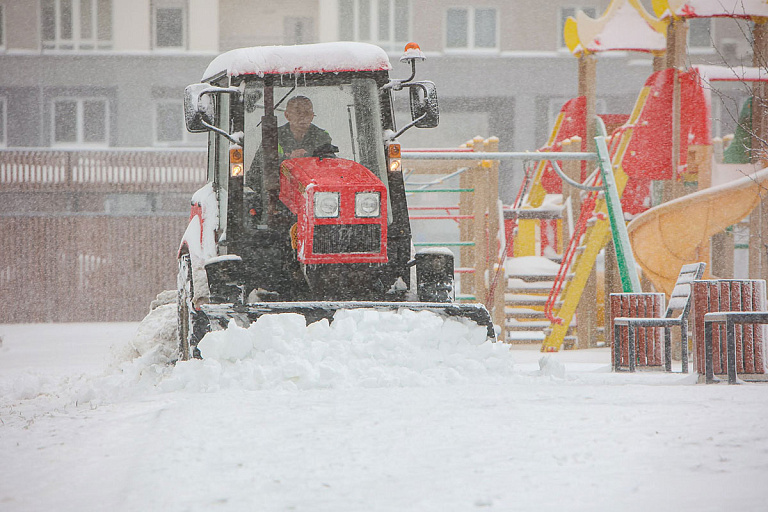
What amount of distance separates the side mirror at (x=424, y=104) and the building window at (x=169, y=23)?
71.6 feet

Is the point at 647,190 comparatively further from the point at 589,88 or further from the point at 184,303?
the point at 184,303

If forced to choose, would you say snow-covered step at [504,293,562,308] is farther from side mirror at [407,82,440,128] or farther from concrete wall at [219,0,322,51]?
concrete wall at [219,0,322,51]

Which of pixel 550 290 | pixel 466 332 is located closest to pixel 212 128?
pixel 466 332

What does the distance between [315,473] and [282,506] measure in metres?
0.50

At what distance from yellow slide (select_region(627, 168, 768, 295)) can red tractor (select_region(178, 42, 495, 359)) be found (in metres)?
5.60

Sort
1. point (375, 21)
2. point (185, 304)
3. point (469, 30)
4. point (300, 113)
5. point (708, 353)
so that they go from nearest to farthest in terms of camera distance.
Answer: point (300, 113) < point (708, 353) < point (185, 304) < point (375, 21) < point (469, 30)

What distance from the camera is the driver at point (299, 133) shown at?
25.3ft

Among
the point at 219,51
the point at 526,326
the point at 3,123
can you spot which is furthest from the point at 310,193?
the point at 3,123

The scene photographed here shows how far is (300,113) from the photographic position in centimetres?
773

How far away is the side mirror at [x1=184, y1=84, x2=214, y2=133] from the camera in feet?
23.3

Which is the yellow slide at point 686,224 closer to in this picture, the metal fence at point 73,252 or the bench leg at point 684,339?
the bench leg at point 684,339

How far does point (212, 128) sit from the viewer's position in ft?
23.3

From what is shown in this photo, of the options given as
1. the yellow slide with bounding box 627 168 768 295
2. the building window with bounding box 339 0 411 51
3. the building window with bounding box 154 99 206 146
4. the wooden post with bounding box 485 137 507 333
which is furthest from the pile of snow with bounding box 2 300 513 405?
the building window with bounding box 339 0 411 51

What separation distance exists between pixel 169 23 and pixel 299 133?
2181cm
